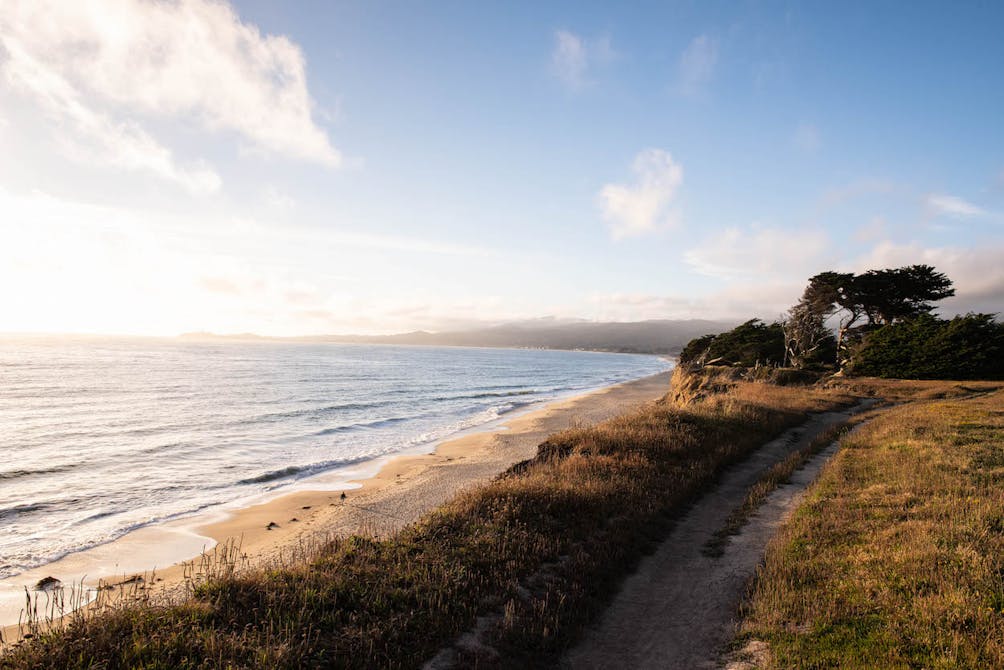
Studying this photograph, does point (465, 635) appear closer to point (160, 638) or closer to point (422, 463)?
point (160, 638)

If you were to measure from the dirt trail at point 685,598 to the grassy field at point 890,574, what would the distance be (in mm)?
466

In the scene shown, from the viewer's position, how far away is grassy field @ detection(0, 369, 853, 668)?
5.78 m

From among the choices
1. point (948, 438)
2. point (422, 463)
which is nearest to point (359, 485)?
point (422, 463)

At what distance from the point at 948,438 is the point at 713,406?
9226mm

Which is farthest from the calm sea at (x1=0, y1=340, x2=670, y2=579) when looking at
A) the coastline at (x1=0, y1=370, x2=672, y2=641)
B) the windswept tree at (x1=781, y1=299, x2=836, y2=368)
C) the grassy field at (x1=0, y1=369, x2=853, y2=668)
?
the windswept tree at (x1=781, y1=299, x2=836, y2=368)

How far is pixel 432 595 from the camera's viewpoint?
24.1 ft

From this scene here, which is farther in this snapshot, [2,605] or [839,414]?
[839,414]

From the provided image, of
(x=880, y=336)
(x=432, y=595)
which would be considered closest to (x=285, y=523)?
(x=432, y=595)

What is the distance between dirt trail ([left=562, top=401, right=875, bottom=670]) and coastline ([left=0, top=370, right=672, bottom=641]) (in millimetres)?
5869

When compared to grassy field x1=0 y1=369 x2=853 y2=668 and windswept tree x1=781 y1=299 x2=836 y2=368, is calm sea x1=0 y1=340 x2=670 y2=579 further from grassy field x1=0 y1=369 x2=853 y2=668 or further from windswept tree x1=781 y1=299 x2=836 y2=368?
windswept tree x1=781 y1=299 x2=836 y2=368

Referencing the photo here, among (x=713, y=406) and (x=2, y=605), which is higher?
(x=713, y=406)

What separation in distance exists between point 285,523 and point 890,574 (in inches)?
615

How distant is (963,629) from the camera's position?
6055 millimetres

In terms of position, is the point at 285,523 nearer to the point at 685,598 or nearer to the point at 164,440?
the point at 685,598
